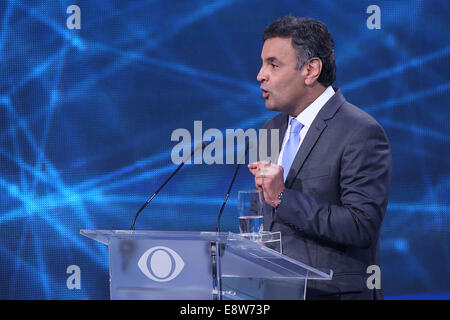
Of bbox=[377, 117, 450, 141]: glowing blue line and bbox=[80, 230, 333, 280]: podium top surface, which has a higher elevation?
bbox=[377, 117, 450, 141]: glowing blue line

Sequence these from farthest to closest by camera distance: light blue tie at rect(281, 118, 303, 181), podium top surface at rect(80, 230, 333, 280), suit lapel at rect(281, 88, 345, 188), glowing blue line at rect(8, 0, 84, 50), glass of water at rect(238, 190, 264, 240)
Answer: glowing blue line at rect(8, 0, 84, 50) < light blue tie at rect(281, 118, 303, 181) < suit lapel at rect(281, 88, 345, 188) < glass of water at rect(238, 190, 264, 240) < podium top surface at rect(80, 230, 333, 280)

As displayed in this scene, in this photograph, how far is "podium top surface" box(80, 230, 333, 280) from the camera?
140cm

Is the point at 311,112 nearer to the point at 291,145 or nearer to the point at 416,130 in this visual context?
the point at 291,145

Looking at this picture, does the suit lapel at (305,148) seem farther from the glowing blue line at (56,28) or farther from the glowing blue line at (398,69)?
the glowing blue line at (56,28)

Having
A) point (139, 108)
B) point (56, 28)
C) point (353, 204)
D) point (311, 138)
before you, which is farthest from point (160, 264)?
point (56, 28)

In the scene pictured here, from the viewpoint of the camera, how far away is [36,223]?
401cm

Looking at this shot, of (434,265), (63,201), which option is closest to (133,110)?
(63,201)

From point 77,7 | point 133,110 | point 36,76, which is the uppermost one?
point 77,7

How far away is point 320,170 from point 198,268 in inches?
28.7

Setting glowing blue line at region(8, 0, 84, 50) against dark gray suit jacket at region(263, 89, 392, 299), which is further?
glowing blue line at region(8, 0, 84, 50)

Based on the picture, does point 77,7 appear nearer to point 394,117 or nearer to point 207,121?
point 207,121

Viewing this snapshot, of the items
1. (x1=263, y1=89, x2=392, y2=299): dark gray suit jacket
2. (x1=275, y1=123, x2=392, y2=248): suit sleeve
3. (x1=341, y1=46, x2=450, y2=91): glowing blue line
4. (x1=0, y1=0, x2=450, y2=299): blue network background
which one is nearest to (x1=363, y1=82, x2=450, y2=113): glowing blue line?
(x1=0, y1=0, x2=450, y2=299): blue network background

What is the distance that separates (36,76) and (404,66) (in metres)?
2.84

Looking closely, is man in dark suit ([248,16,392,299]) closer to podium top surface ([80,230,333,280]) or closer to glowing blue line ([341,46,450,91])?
podium top surface ([80,230,333,280])
